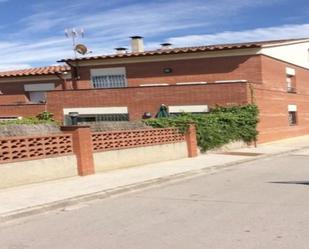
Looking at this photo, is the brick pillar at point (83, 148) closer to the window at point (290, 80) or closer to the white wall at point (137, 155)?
the white wall at point (137, 155)

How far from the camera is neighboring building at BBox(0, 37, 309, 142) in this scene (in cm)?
3036

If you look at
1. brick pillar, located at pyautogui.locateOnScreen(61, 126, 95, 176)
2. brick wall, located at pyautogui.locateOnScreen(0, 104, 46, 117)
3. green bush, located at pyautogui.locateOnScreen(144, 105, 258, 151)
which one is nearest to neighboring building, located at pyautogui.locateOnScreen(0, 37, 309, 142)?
brick wall, located at pyautogui.locateOnScreen(0, 104, 46, 117)

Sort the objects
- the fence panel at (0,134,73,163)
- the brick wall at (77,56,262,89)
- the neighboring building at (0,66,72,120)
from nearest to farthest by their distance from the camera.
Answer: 1. the fence panel at (0,134,73,163)
2. the brick wall at (77,56,262,89)
3. the neighboring building at (0,66,72,120)

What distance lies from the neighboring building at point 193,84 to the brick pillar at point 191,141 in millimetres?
7275

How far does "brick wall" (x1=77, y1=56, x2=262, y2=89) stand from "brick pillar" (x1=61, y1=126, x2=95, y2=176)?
1855cm

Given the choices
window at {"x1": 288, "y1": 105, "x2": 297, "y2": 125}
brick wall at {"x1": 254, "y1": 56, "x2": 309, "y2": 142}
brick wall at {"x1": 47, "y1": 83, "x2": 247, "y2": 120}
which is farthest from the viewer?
window at {"x1": 288, "y1": 105, "x2": 297, "y2": 125}

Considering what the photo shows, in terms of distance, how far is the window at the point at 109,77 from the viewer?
36.7 meters

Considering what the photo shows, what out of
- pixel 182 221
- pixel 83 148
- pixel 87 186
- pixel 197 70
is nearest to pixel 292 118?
pixel 197 70

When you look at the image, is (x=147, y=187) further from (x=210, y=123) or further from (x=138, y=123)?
(x=210, y=123)

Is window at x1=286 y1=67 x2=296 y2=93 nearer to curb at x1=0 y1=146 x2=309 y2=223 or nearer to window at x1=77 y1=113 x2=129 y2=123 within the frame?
window at x1=77 y1=113 x2=129 y2=123

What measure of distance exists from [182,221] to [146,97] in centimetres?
2263

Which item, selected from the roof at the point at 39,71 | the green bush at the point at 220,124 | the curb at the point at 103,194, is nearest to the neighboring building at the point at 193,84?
the green bush at the point at 220,124

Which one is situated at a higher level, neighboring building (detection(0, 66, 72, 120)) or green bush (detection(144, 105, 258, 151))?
neighboring building (detection(0, 66, 72, 120))

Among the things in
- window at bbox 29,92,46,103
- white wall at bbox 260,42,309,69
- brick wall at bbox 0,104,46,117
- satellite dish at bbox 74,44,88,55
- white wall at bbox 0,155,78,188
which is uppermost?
satellite dish at bbox 74,44,88,55
